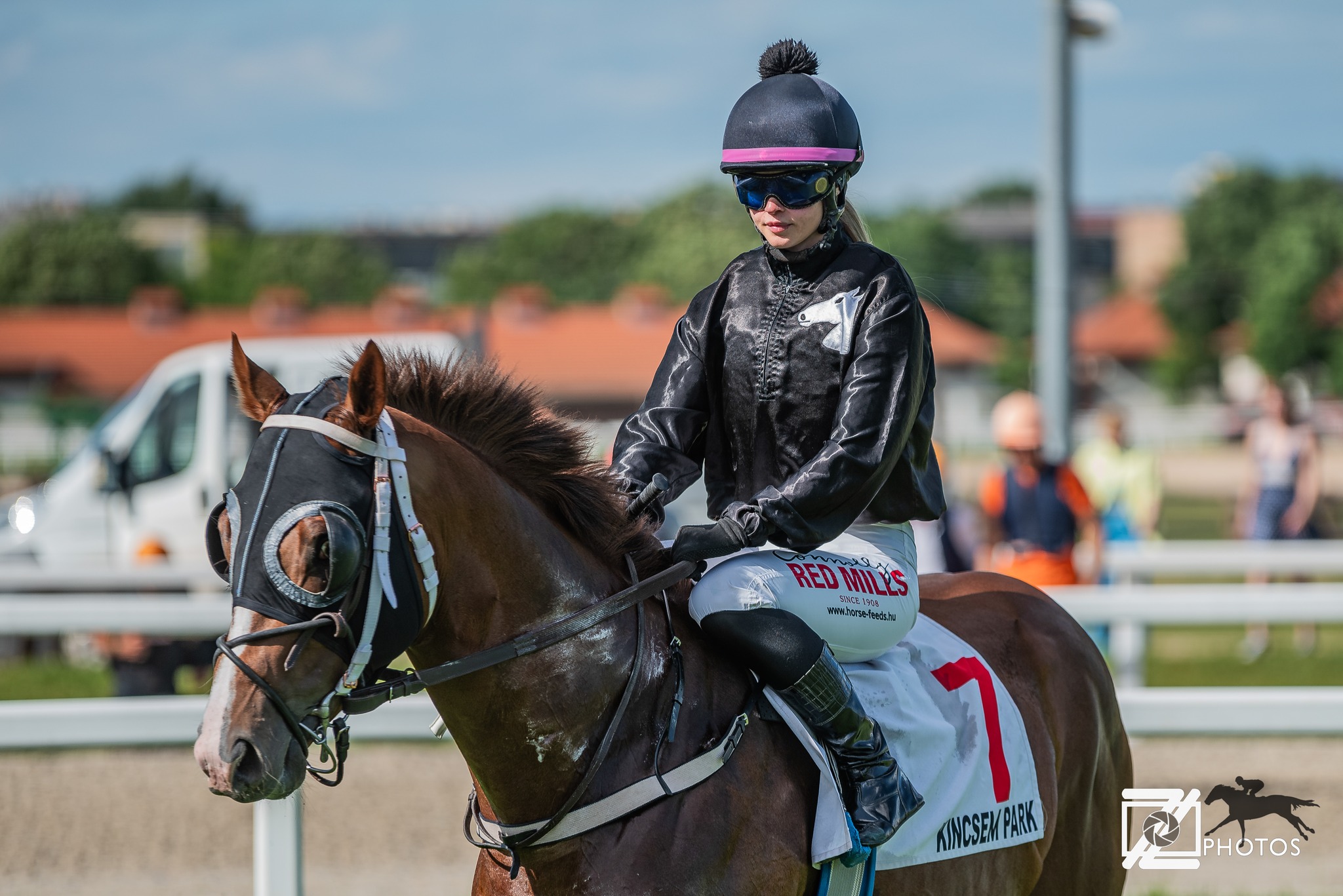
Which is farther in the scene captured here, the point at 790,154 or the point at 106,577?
the point at 106,577

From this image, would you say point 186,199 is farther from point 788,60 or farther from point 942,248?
point 788,60

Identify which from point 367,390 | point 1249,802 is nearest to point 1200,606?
point 1249,802

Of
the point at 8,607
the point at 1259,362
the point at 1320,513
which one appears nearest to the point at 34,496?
the point at 8,607

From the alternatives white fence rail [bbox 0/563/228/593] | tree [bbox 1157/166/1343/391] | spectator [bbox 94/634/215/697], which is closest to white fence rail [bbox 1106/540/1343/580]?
white fence rail [bbox 0/563/228/593]

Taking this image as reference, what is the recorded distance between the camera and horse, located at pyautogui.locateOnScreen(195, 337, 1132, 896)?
2.55 metres

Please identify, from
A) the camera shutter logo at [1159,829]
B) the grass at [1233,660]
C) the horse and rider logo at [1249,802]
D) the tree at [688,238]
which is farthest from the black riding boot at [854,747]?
the tree at [688,238]

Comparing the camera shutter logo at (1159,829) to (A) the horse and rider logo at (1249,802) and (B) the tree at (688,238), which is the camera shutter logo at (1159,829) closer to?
(A) the horse and rider logo at (1249,802)

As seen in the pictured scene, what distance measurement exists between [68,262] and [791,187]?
62.4 metres

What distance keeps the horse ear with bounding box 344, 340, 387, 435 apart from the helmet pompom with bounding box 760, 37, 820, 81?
128cm

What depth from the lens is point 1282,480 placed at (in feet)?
37.6

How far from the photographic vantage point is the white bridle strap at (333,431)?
7.77 ft

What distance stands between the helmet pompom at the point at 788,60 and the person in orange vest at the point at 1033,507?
4685 mm

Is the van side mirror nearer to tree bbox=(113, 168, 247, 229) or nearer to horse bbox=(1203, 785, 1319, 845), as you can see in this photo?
horse bbox=(1203, 785, 1319, 845)

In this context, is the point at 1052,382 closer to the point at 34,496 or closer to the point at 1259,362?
the point at 34,496
